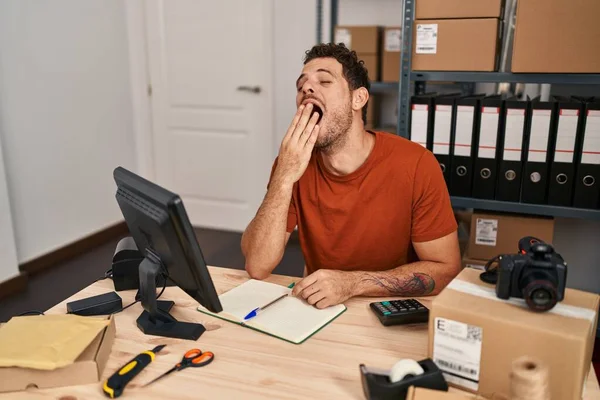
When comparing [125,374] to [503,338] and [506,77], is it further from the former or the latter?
[506,77]

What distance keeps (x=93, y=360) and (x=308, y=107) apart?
0.90 meters

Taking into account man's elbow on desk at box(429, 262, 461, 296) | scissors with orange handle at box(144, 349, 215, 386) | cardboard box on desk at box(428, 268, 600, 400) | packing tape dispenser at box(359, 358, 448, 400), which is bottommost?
man's elbow on desk at box(429, 262, 461, 296)

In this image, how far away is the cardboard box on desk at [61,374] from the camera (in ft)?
2.99

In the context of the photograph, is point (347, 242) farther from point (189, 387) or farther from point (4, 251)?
point (4, 251)

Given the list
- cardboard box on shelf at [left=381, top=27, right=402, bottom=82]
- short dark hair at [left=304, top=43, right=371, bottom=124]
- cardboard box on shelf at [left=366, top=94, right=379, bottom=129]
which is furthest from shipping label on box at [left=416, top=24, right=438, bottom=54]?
cardboard box on shelf at [left=366, top=94, right=379, bottom=129]

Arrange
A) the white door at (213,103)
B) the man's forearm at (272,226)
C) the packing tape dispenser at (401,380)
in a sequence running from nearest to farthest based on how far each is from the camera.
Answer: the packing tape dispenser at (401,380) → the man's forearm at (272,226) → the white door at (213,103)

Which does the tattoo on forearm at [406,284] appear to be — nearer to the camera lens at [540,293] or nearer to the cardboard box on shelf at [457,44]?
the camera lens at [540,293]

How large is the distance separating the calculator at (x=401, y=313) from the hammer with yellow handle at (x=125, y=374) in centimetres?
47

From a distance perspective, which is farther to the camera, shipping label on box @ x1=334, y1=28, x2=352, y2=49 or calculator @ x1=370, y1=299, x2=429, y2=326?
shipping label on box @ x1=334, y1=28, x2=352, y2=49

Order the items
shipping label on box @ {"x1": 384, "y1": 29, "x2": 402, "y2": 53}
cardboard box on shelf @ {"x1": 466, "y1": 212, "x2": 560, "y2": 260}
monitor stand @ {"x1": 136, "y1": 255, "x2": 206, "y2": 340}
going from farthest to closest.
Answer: shipping label on box @ {"x1": 384, "y1": 29, "x2": 402, "y2": 53}, cardboard box on shelf @ {"x1": 466, "y1": 212, "x2": 560, "y2": 260}, monitor stand @ {"x1": 136, "y1": 255, "x2": 206, "y2": 340}

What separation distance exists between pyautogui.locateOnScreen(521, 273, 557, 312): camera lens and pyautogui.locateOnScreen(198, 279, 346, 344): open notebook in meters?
0.43

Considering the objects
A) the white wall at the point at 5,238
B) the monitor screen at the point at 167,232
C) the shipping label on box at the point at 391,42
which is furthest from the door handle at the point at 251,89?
the monitor screen at the point at 167,232

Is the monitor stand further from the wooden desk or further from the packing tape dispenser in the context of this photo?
the packing tape dispenser

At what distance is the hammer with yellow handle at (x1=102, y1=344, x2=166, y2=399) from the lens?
2.97 feet
